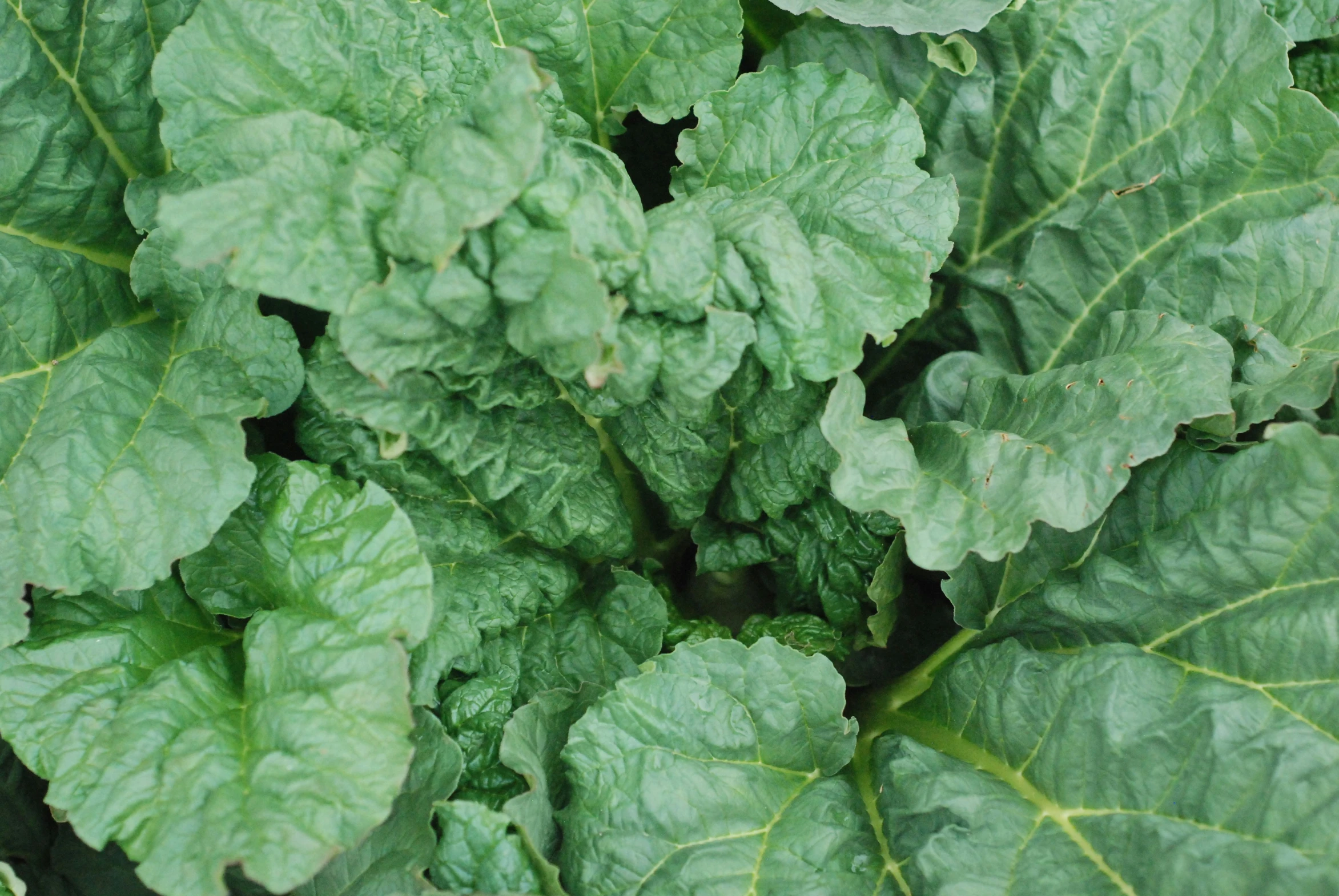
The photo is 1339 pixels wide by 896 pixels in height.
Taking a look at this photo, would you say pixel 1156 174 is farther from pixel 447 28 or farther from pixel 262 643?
pixel 262 643

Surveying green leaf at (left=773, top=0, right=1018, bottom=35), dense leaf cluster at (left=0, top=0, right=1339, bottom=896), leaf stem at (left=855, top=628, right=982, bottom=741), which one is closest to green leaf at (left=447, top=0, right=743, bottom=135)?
dense leaf cluster at (left=0, top=0, right=1339, bottom=896)

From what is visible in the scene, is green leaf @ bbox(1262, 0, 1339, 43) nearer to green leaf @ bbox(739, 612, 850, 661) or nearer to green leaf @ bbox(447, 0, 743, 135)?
green leaf @ bbox(447, 0, 743, 135)

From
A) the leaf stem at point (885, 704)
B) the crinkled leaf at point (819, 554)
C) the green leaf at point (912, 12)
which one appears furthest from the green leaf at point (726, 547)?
the green leaf at point (912, 12)

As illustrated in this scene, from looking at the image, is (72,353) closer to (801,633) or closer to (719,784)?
(719,784)

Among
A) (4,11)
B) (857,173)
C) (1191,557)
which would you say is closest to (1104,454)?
(1191,557)

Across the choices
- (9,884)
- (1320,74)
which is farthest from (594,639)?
(1320,74)

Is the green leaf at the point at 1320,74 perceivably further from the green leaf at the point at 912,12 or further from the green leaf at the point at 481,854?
the green leaf at the point at 481,854
